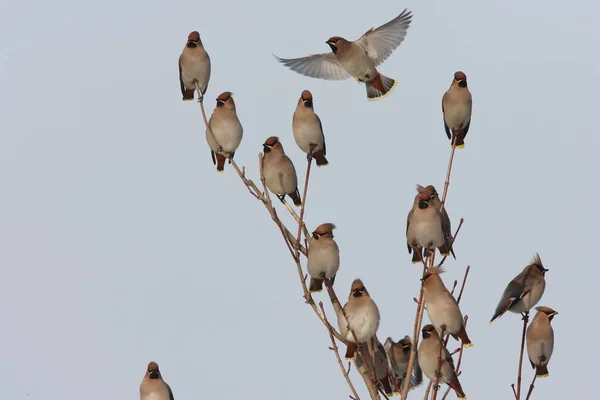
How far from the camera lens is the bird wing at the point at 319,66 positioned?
995 cm

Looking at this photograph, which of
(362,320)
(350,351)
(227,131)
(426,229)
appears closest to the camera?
(426,229)

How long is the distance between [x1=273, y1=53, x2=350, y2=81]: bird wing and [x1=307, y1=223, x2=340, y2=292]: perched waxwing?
316cm

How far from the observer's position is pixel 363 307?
7160 mm

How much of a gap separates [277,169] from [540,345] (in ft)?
6.20

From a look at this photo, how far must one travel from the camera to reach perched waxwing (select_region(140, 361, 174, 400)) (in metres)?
7.25

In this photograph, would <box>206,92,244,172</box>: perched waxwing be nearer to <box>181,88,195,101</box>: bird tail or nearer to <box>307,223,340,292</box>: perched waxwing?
<box>181,88,195,101</box>: bird tail

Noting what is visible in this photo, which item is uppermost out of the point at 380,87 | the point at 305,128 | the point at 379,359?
the point at 380,87

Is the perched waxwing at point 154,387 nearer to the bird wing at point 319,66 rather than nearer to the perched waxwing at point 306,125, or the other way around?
the perched waxwing at point 306,125

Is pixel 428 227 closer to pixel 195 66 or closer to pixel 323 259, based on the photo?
pixel 323 259

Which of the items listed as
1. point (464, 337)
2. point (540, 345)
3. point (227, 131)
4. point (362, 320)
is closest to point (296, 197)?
point (227, 131)

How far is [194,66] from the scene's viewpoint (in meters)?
7.91

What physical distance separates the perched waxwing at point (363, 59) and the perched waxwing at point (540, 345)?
2.73 meters

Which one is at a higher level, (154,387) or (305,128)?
(305,128)

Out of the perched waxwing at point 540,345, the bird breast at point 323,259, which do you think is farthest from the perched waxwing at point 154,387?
the perched waxwing at point 540,345
